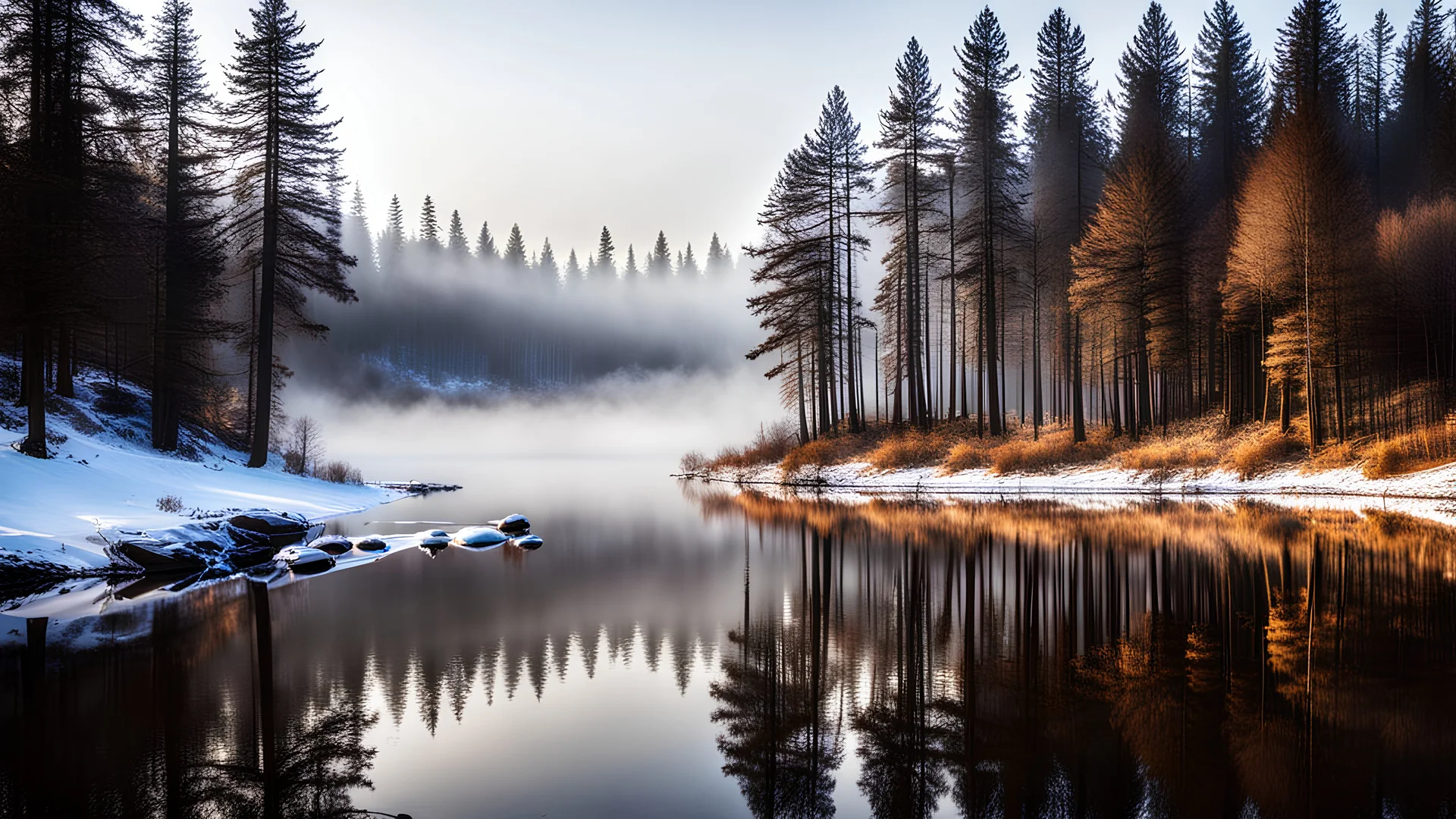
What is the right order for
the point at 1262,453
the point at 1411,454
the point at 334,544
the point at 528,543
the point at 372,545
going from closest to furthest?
1. the point at 334,544
2. the point at 372,545
3. the point at 528,543
4. the point at 1411,454
5. the point at 1262,453

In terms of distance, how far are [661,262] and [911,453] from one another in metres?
117

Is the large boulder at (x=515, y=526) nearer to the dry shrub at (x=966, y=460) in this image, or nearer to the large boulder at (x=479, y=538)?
the large boulder at (x=479, y=538)

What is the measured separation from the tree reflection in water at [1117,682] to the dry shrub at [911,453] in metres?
21.3

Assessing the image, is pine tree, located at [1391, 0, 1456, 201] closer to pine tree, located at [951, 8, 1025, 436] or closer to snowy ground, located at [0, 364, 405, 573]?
pine tree, located at [951, 8, 1025, 436]

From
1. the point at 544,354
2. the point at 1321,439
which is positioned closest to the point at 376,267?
the point at 544,354

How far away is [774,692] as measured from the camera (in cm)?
873

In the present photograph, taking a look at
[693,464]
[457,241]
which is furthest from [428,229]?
[693,464]

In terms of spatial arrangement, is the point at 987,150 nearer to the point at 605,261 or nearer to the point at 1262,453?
the point at 1262,453

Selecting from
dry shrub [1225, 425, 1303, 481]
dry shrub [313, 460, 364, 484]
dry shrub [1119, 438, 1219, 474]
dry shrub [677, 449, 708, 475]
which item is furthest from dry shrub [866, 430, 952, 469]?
dry shrub [313, 460, 364, 484]

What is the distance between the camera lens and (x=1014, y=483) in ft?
114

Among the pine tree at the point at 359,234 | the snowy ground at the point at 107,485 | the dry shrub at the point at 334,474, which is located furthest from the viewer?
the pine tree at the point at 359,234

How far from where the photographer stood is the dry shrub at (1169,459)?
33531 mm

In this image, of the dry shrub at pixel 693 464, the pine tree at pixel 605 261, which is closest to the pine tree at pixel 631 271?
the pine tree at pixel 605 261

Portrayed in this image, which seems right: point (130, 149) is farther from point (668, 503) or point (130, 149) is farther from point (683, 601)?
point (683, 601)
